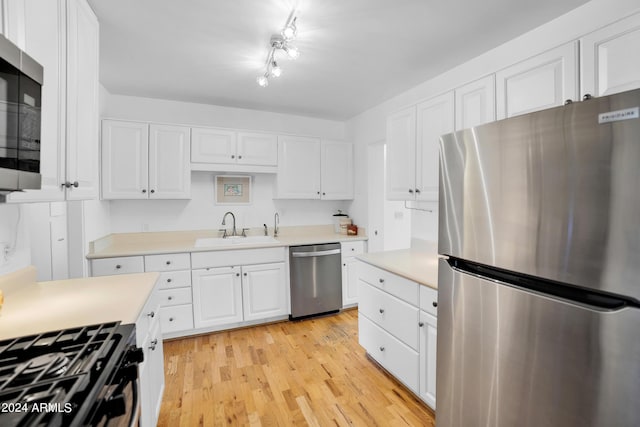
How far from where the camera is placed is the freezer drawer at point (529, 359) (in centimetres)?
82

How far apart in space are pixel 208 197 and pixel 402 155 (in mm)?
2323

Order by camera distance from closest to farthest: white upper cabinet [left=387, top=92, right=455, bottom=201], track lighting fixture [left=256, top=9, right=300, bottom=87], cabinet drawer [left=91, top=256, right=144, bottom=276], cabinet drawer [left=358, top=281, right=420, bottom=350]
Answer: track lighting fixture [left=256, top=9, right=300, bottom=87] < cabinet drawer [left=358, top=281, right=420, bottom=350] < white upper cabinet [left=387, top=92, right=455, bottom=201] < cabinet drawer [left=91, top=256, right=144, bottom=276]

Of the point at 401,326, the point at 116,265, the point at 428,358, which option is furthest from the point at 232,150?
the point at 428,358

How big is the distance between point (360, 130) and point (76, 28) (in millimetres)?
2930

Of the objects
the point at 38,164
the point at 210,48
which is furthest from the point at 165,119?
the point at 38,164

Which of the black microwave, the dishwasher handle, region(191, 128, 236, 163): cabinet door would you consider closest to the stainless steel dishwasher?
the dishwasher handle

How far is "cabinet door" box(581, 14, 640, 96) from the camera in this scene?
4.04 ft

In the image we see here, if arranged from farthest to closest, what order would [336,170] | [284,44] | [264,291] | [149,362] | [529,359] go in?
[336,170], [264,291], [284,44], [149,362], [529,359]

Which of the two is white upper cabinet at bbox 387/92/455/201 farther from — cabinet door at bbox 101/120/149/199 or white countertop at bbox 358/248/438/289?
cabinet door at bbox 101/120/149/199

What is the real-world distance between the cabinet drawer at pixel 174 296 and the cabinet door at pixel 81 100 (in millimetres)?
1369

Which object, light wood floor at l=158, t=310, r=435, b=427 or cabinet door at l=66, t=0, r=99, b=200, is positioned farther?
light wood floor at l=158, t=310, r=435, b=427

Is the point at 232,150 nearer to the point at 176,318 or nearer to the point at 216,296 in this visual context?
the point at 216,296

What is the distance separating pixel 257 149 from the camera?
332cm

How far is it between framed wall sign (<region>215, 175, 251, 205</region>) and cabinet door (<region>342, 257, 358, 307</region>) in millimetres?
1469
